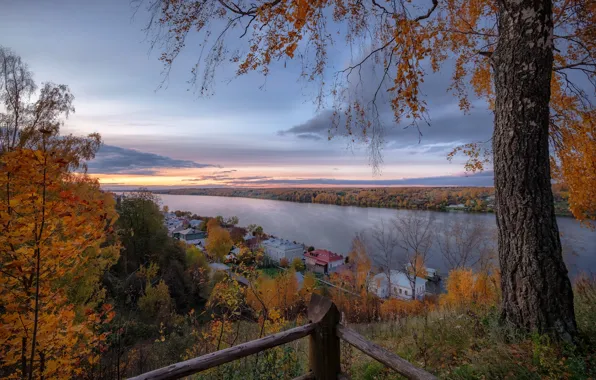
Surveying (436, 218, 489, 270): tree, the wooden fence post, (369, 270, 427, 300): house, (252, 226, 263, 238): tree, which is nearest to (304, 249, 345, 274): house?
(369, 270, 427, 300): house

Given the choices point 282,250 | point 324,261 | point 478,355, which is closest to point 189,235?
point 282,250

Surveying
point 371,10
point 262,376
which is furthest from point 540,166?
point 262,376

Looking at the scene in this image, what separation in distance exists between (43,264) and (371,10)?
5432 millimetres

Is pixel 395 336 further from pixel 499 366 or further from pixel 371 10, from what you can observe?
pixel 371 10

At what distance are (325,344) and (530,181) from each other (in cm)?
277

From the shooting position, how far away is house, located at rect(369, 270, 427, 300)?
92.1 feet

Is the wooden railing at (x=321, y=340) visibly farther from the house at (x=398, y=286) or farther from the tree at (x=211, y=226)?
the tree at (x=211, y=226)

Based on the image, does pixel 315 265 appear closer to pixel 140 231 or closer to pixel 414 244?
pixel 414 244

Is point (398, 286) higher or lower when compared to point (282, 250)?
lower

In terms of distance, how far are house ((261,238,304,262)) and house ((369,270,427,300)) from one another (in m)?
15.2

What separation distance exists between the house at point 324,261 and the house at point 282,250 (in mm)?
3531

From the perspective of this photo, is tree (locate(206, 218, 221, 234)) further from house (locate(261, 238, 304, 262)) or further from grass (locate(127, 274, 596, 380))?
grass (locate(127, 274, 596, 380))

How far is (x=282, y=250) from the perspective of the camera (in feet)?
139

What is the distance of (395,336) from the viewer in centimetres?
514
